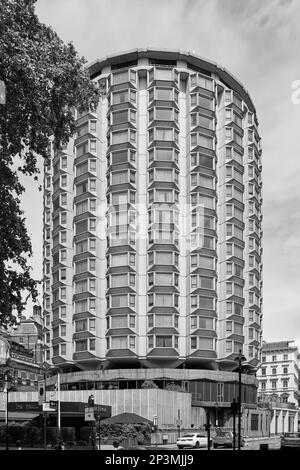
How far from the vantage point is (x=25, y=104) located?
1612cm

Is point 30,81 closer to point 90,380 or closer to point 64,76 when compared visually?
point 64,76

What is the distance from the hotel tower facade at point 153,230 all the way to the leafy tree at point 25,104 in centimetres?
8975

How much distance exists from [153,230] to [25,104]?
305 ft

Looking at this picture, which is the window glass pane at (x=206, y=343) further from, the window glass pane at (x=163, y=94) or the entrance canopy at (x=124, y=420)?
the window glass pane at (x=163, y=94)

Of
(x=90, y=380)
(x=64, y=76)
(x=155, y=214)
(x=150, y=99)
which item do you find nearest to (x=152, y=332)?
(x=90, y=380)

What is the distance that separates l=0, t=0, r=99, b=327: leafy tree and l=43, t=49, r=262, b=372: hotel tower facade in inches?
3533

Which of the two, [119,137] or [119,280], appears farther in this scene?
[119,137]

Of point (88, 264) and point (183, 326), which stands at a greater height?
point (88, 264)

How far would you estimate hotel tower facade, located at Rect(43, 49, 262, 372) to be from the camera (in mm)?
109062

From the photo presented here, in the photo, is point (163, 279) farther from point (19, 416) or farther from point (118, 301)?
point (19, 416)

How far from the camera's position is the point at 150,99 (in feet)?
378

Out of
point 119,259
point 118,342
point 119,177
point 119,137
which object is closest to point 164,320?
point 118,342
